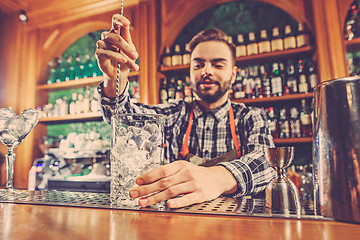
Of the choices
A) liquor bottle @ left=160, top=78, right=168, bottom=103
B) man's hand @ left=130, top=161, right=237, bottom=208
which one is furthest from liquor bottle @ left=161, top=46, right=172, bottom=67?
man's hand @ left=130, top=161, right=237, bottom=208

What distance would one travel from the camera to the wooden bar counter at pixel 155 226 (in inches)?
14.5

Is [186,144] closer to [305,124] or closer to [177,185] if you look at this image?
[177,185]

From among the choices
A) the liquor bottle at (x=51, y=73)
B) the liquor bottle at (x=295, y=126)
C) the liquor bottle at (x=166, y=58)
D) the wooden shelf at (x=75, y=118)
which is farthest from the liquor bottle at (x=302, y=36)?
the liquor bottle at (x=51, y=73)

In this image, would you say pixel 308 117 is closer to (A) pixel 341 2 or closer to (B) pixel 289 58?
(B) pixel 289 58

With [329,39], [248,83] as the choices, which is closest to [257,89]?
[248,83]

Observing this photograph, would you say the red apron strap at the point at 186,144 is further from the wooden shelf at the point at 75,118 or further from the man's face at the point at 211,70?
the wooden shelf at the point at 75,118

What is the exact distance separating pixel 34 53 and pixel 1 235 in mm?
3378

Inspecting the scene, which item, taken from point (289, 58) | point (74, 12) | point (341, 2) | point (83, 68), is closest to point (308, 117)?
point (289, 58)

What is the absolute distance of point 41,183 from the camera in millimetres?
2605

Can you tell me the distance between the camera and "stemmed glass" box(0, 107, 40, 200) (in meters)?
0.77

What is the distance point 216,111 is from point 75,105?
204cm

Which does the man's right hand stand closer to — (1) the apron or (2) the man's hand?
(2) the man's hand

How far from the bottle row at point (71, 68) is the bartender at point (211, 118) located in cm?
182

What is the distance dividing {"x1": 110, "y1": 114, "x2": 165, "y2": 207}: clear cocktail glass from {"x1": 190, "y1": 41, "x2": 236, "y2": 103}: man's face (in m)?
1.05
